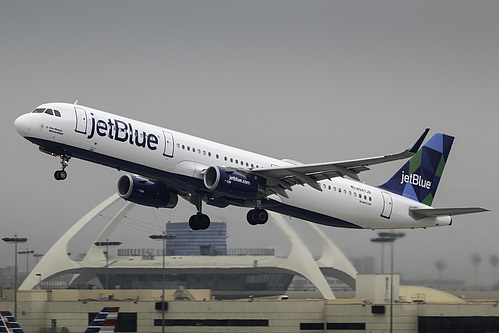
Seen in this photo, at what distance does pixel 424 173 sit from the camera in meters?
54.5

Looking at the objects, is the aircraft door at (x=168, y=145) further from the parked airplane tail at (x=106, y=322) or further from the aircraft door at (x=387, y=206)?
the aircraft door at (x=387, y=206)

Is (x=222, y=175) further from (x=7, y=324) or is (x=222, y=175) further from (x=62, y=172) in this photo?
(x=7, y=324)

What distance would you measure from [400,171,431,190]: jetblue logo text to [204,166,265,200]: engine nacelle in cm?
1323

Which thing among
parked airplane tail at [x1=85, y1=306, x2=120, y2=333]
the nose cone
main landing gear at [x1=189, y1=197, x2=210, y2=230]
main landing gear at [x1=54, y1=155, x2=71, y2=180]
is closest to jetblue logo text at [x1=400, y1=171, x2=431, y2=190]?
main landing gear at [x1=189, y1=197, x2=210, y2=230]

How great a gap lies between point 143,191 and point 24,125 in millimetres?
8834

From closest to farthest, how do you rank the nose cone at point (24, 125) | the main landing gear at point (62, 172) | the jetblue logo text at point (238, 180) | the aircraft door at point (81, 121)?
the nose cone at point (24, 125)
the aircraft door at point (81, 121)
the main landing gear at point (62, 172)
the jetblue logo text at point (238, 180)

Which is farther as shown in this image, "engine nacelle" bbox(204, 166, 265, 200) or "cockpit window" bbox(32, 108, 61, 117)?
"engine nacelle" bbox(204, 166, 265, 200)

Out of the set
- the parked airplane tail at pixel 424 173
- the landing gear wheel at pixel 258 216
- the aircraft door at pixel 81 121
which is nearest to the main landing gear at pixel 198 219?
the landing gear wheel at pixel 258 216

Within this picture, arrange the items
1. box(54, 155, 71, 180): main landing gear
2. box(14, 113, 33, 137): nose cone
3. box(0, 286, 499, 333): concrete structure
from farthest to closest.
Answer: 1. box(0, 286, 499, 333): concrete structure
2. box(54, 155, 71, 180): main landing gear
3. box(14, 113, 33, 137): nose cone

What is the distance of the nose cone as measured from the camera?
3947 cm

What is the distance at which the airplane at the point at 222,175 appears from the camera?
4006 centimetres

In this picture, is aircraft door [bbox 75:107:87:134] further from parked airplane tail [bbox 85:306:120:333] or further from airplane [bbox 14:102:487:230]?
parked airplane tail [bbox 85:306:120:333]

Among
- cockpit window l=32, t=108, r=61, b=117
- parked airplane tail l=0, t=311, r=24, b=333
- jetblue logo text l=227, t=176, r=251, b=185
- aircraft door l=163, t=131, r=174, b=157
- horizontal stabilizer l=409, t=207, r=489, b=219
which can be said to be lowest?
parked airplane tail l=0, t=311, r=24, b=333

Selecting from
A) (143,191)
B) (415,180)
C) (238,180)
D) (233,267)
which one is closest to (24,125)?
(143,191)
